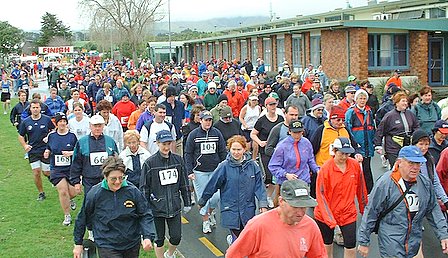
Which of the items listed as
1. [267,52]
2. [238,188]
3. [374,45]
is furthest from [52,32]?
[238,188]

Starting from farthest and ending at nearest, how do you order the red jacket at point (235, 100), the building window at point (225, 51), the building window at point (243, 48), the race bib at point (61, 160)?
the building window at point (225, 51) < the building window at point (243, 48) < the red jacket at point (235, 100) < the race bib at point (61, 160)

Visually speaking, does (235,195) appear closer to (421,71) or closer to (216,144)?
(216,144)

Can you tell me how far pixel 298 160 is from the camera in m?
7.93

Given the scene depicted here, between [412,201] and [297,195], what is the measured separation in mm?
2050

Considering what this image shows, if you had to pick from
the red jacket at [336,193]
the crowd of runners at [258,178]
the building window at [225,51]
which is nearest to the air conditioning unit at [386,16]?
the building window at [225,51]

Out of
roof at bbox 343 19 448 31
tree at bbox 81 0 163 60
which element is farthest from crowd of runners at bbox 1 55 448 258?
tree at bbox 81 0 163 60

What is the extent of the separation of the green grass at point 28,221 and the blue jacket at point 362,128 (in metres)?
3.97

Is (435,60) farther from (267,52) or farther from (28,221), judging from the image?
(28,221)

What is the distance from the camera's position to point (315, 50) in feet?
99.3

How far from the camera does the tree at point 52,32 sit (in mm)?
107938

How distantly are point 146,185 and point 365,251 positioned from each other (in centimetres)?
294

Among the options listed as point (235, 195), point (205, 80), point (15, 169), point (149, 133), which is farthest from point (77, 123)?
point (205, 80)

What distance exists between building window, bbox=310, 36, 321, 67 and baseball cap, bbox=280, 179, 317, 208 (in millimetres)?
26297

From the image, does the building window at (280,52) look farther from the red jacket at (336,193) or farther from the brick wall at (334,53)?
the red jacket at (336,193)
